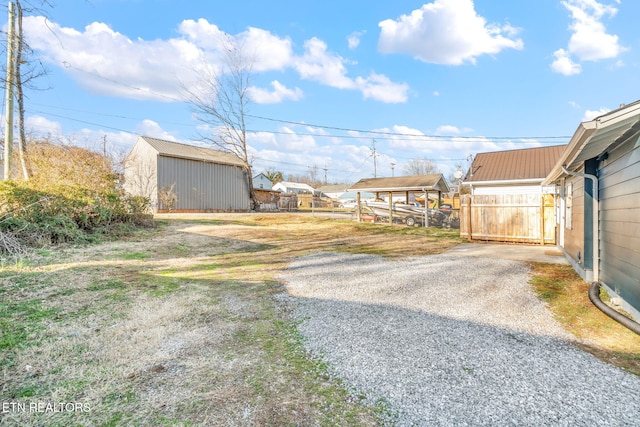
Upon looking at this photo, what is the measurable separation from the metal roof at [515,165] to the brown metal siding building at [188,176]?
1694cm

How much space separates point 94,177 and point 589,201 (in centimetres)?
1233

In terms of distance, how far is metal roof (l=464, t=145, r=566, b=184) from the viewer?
1441cm

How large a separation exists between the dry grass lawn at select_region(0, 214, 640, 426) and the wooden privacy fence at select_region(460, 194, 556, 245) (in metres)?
4.20

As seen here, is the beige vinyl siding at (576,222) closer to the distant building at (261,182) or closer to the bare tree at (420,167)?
the distant building at (261,182)

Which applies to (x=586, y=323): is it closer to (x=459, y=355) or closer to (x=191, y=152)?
(x=459, y=355)

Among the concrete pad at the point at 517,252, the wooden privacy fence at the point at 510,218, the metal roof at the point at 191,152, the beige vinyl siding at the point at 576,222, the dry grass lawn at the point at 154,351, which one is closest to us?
the dry grass lawn at the point at 154,351

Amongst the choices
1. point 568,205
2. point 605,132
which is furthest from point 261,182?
point 605,132

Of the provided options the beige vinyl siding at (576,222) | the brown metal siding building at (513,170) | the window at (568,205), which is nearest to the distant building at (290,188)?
the brown metal siding building at (513,170)

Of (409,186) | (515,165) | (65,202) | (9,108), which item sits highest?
(9,108)

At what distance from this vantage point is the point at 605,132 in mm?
3283

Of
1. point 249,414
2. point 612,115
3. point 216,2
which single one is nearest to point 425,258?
point 612,115

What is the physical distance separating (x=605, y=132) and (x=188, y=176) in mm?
21570

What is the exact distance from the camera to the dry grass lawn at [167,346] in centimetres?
183

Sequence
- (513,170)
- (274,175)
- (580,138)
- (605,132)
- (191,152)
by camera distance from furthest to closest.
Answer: (274,175) < (191,152) < (513,170) < (580,138) < (605,132)
